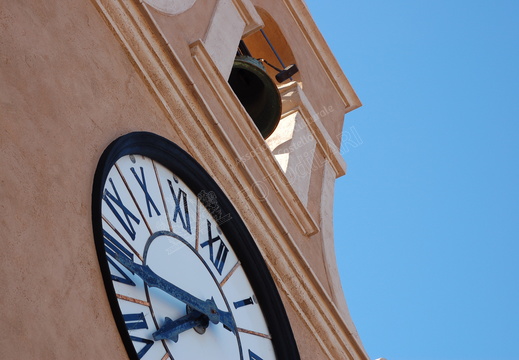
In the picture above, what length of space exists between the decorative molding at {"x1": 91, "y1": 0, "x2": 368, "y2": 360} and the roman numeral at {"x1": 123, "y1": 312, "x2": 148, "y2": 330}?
1.49 m

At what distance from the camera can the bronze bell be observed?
812 centimetres

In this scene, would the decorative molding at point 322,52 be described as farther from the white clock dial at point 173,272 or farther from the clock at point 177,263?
the white clock dial at point 173,272

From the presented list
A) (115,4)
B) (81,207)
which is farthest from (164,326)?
(115,4)

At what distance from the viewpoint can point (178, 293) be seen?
5.62 m

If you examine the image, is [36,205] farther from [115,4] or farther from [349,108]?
[349,108]

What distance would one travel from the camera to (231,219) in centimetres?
655

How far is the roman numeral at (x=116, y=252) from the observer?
5.28 meters

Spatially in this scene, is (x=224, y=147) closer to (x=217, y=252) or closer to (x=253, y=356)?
(x=217, y=252)

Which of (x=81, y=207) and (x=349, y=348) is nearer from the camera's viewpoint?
(x=81, y=207)

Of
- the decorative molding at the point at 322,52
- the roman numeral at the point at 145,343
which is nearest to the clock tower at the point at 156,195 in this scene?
the roman numeral at the point at 145,343

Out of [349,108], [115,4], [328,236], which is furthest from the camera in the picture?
[349,108]

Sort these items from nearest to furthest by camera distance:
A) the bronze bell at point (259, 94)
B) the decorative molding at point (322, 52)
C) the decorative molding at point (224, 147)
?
the decorative molding at point (224, 147), the bronze bell at point (259, 94), the decorative molding at point (322, 52)

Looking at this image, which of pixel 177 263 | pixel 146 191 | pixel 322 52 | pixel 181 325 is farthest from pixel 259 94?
pixel 181 325

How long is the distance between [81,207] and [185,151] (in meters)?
1.39
